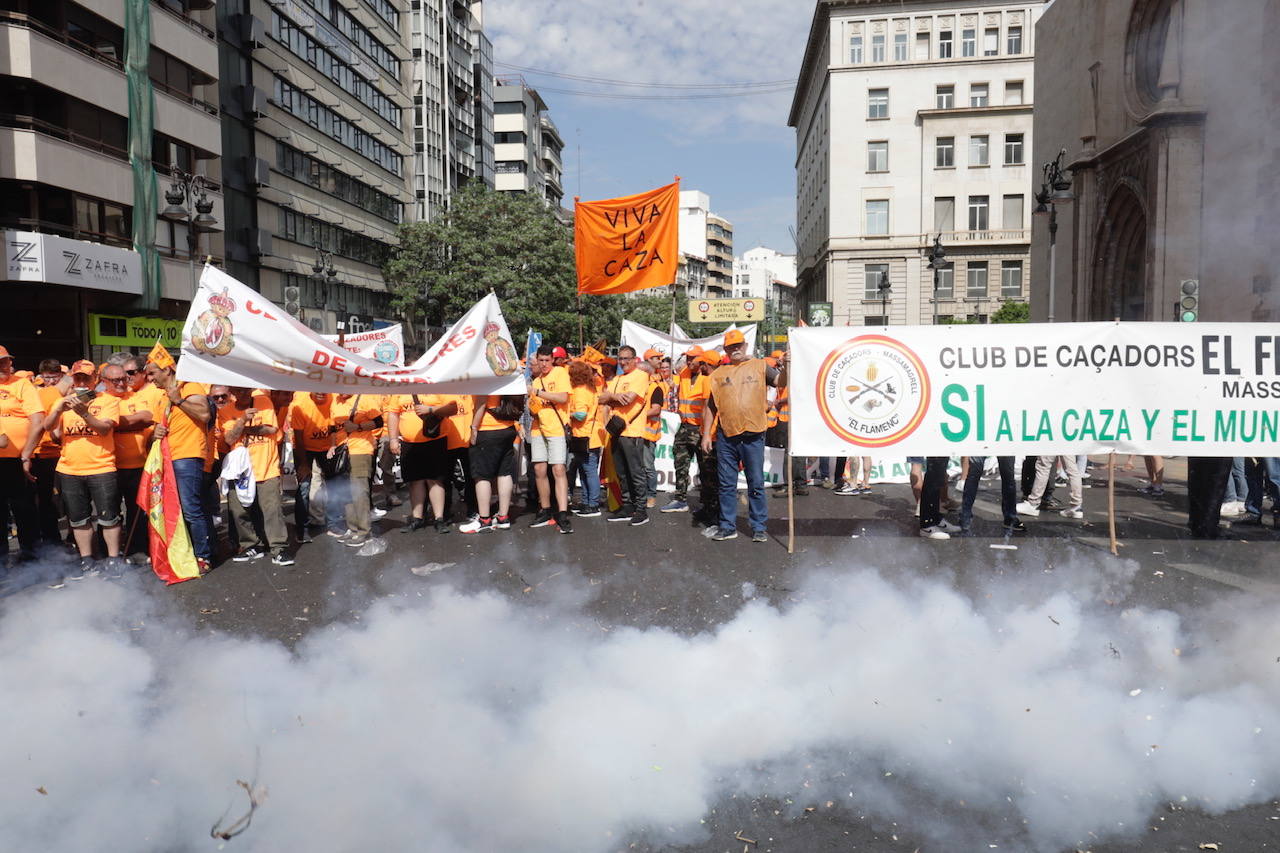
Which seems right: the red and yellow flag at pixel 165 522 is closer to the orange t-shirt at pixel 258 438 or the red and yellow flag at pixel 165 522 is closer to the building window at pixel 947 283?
the orange t-shirt at pixel 258 438

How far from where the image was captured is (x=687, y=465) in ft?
32.9

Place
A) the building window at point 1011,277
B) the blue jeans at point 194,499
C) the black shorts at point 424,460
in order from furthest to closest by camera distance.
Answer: the building window at point 1011,277 → the black shorts at point 424,460 → the blue jeans at point 194,499

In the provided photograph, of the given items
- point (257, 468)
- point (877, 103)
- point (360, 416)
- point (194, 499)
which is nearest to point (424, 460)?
point (360, 416)

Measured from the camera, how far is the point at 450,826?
9.72 feet

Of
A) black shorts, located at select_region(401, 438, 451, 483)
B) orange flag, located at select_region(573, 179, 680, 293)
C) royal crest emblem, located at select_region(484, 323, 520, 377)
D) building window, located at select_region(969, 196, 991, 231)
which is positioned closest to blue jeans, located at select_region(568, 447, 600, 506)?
black shorts, located at select_region(401, 438, 451, 483)

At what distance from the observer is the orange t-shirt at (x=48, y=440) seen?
7266 mm

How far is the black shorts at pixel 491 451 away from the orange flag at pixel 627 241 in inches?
162

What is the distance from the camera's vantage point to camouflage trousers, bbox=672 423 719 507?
28.6 feet

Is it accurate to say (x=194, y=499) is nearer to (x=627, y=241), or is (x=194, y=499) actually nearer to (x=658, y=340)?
(x=627, y=241)

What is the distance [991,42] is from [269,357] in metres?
56.8

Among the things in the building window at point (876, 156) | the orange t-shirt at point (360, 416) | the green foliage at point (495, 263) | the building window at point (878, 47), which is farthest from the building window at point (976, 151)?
the orange t-shirt at point (360, 416)

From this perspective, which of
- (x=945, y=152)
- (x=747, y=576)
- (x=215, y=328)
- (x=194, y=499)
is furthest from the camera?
(x=945, y=152)

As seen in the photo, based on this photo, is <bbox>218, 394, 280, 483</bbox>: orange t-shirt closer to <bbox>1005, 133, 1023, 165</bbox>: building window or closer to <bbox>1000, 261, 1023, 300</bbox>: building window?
<bbox>1000, 261, 1023, 300</bbox>: building window

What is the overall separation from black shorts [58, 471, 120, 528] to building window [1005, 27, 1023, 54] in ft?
187
